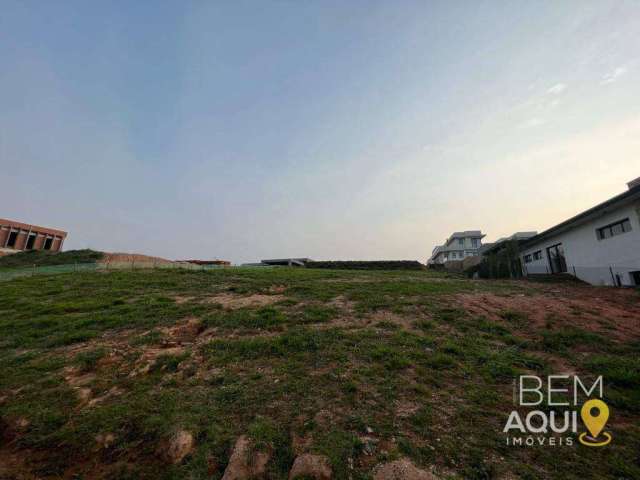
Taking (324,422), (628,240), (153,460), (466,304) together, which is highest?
(628,240)

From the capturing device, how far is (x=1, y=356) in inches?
251

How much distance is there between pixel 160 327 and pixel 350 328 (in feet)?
18.8

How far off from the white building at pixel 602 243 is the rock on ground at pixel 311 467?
20513 millimetres

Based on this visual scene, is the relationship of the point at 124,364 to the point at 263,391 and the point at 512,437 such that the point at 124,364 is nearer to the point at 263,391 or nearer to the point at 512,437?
the point at 263,391

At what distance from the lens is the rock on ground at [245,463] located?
306 centimetres

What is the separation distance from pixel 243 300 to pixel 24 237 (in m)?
51.7

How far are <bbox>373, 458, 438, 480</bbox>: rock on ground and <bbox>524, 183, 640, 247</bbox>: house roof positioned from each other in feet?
64.7

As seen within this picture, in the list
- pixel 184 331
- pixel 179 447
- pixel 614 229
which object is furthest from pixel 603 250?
pixel 179 447

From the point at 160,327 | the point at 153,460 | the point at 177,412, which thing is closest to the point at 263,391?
the point at 177,412

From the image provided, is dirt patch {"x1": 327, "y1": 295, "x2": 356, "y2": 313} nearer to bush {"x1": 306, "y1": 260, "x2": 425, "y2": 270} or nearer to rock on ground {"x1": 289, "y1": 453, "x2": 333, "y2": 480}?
rock on ground {"x1": 289, "y1": 453, "x2": 333, "y2": 480}

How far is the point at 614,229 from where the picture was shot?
16.5m

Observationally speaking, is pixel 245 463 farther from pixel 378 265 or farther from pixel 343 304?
pixel 378 265

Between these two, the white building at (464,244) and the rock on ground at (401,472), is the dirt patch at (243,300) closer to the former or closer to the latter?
the rock on ground at (401,472)

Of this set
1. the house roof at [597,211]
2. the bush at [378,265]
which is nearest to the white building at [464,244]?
the bush at [378,265]
